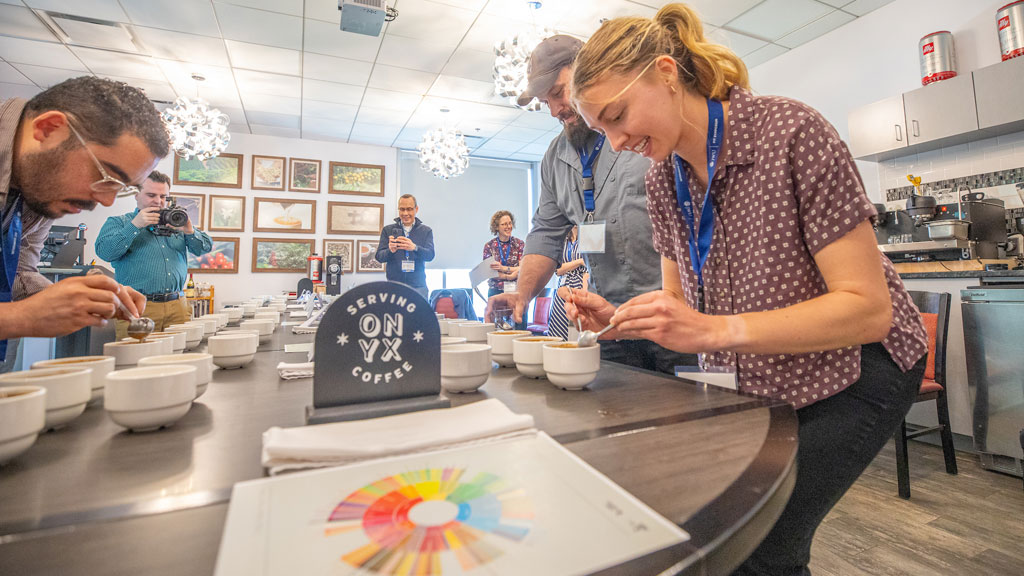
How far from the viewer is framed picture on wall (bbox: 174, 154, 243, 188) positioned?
618 cm

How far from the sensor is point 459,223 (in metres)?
7.58

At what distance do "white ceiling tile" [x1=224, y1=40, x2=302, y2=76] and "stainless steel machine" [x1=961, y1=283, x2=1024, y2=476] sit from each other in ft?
17.7

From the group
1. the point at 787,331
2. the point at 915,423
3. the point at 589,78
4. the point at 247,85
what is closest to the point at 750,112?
the point at 589,78

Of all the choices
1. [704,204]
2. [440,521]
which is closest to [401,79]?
[704,204]

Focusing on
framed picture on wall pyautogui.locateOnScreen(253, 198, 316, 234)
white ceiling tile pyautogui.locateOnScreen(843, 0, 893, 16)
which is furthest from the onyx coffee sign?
framed picture on wall pyautogui.locateOnScreen(253, 198, 316, 234)

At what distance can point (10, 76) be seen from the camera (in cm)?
464

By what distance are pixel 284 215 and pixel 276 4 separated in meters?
3.57

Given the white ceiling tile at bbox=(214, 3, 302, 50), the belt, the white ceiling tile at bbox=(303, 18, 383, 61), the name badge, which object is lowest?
the belt

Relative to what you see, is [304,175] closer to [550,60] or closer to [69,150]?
[69,150]

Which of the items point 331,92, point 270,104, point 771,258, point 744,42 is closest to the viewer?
point 771,258

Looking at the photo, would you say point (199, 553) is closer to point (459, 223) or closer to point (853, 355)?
point (853, 355)

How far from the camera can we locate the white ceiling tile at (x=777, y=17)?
3695 mm

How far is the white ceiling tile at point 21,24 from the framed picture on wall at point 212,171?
2272 millimetres

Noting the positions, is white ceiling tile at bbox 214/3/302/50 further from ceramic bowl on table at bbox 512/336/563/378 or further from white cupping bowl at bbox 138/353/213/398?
ceramic bowl on table at bbox 512/336/563/378
